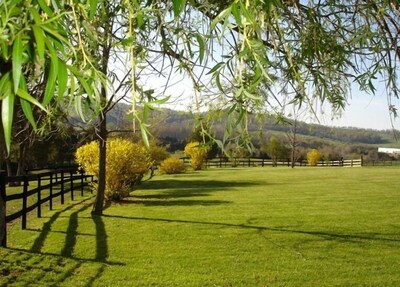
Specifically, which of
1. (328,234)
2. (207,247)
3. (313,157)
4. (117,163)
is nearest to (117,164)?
(117,163)

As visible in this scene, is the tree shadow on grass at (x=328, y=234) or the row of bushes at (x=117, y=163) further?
the row of bushes at (x=117, y=163)

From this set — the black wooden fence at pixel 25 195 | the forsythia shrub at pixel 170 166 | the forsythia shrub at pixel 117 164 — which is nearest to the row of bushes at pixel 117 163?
the forsythia shrub at pixel 117 164

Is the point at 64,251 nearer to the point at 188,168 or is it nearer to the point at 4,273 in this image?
the point at 4,273

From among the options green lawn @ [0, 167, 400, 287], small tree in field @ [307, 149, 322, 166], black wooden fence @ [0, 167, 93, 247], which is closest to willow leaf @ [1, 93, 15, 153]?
black wooden fence @ [0, 167, 93, 247]

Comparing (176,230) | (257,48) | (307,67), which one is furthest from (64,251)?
(257,48)

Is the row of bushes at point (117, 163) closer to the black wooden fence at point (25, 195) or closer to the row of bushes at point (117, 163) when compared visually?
the row of bushes at point (117, 163)

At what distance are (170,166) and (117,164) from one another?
24.1m

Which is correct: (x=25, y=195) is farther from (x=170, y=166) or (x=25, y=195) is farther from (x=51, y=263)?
(x=170, y=166)

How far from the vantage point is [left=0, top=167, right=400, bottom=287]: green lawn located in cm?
701

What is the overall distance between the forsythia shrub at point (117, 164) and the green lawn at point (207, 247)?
4.98 ft

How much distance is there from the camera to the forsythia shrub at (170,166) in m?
40.6

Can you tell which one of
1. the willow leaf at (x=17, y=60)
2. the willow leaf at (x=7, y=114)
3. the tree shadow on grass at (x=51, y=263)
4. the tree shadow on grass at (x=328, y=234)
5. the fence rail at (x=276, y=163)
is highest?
the willow leaf at (x=17, y=60)

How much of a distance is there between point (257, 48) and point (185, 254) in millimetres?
7891

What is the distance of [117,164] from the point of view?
1681 centimetres
